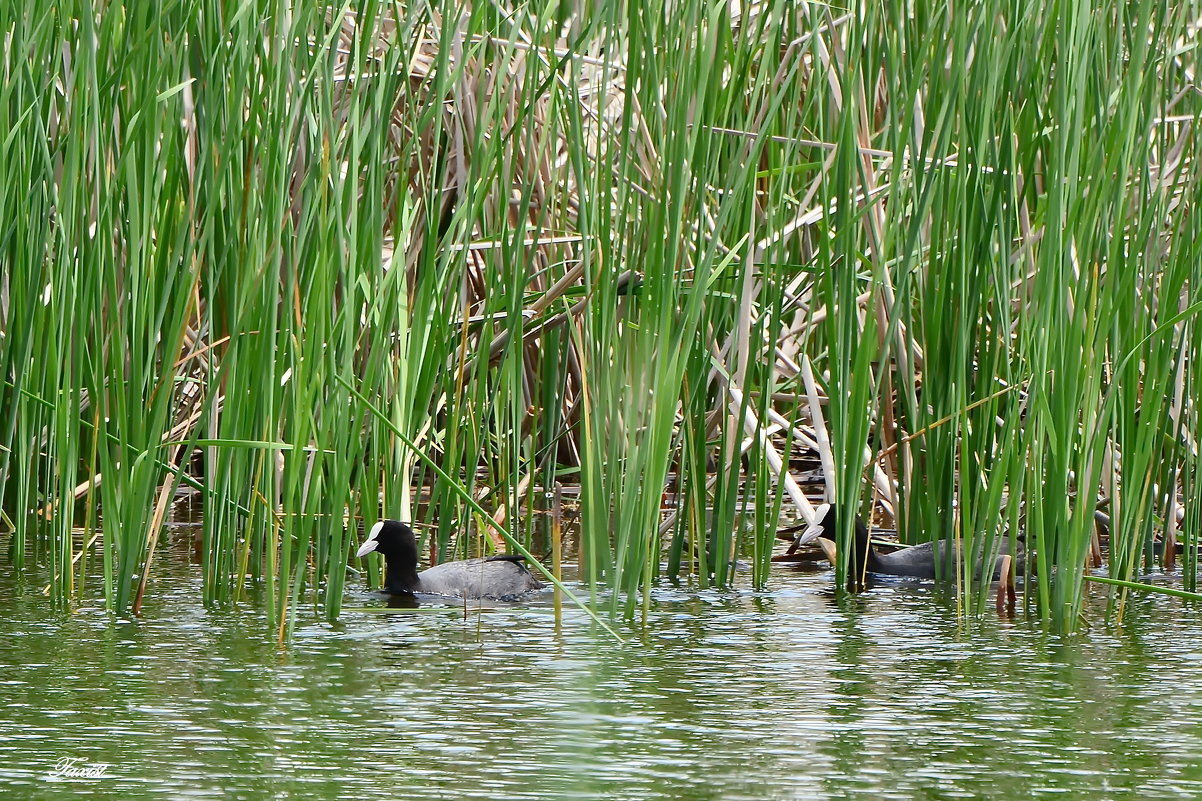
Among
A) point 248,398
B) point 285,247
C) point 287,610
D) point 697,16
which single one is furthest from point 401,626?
point 697,16

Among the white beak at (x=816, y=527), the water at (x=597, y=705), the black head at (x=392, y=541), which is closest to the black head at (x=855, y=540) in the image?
the white beak at (x=816, y=527)

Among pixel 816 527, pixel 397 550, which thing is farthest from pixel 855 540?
pixel 397 550

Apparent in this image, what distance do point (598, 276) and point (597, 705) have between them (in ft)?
3.69

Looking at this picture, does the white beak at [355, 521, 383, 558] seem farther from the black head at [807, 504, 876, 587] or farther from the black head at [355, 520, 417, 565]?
the black head at [807, 504, 876, 587]

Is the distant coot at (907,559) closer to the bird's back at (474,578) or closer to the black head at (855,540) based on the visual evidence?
the black head at (855,540)

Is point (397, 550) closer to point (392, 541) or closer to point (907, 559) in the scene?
point (392, 541)

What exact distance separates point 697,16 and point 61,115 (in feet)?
5.32

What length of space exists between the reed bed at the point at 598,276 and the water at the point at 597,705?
0.19 m

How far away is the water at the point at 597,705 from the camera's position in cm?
318

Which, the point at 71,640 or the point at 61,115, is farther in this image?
the point at 61,115

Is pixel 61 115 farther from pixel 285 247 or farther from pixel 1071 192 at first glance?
pixel 1071 192

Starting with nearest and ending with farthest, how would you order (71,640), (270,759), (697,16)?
(270,759), (71,640), (697,16)

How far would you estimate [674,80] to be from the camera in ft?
15.5

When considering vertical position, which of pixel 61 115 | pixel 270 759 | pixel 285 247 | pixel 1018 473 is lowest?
pixel 270 759
